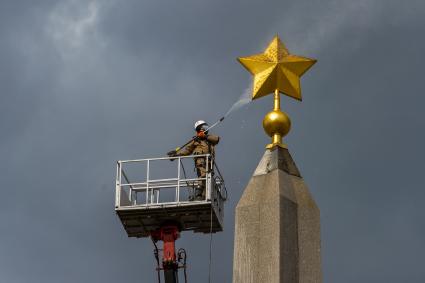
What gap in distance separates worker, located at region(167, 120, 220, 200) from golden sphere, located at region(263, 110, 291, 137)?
8245mm

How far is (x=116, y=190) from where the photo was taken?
38.8 meters

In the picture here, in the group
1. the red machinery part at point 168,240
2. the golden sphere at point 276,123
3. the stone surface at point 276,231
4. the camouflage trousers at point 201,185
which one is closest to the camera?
the stone surface at point 276,231

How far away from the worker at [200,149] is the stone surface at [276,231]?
876 cm

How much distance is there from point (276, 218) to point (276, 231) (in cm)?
30

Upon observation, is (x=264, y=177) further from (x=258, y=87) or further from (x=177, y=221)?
(x=177, y=221)

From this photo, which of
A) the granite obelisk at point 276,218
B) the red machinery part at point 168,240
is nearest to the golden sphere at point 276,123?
the granite obelisk at point 276,218

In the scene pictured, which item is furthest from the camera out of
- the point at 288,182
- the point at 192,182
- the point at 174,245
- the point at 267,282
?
the point at 174,245

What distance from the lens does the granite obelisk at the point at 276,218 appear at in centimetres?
2811

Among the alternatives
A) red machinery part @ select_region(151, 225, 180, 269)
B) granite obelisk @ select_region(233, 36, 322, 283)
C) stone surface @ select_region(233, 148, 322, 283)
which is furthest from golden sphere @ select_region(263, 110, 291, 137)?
red machinery part @ select_region(151, 225, 180, 269)

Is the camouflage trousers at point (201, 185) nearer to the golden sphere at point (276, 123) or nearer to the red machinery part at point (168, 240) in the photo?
the red machinery part at point (168, 240)

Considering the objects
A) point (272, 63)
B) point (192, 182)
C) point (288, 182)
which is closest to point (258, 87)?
point (272, 63)

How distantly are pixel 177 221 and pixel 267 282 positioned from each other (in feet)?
41.3

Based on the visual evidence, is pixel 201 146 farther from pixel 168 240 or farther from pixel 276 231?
pixel 276 231

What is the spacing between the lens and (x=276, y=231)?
92.9ft
